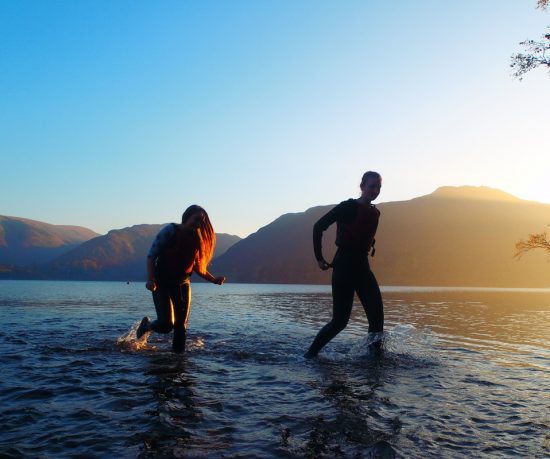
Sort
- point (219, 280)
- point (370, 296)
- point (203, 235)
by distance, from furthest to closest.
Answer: point (219, 280)
point (203, 235)
point (370, 296)

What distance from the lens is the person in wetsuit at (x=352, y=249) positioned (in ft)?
21.6

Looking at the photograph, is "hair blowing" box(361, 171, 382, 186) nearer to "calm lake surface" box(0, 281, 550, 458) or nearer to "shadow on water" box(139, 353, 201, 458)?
"calm lake surface" box(0, 281, 550, 458)

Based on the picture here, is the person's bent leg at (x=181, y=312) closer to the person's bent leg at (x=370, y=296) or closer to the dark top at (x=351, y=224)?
the dark top at (x=351, y=224)

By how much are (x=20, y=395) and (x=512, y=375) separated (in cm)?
607

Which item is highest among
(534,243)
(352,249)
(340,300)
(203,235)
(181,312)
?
(534,243)

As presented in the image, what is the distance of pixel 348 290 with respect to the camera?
21.9 feet

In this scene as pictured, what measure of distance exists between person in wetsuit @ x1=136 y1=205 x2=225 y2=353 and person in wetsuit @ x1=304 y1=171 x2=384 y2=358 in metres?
1.89

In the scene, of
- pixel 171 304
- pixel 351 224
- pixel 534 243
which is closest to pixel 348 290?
pixel 351 224

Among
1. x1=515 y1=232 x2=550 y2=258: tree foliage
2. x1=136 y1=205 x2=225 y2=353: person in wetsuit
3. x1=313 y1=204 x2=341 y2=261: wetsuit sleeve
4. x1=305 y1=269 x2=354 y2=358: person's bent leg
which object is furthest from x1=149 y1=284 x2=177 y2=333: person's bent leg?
x1=515 y1=232 x2=550 y2=258: tree foliage

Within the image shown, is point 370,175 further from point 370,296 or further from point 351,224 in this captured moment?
point 370,296

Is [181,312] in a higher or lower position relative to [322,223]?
lower

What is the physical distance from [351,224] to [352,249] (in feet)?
1.27

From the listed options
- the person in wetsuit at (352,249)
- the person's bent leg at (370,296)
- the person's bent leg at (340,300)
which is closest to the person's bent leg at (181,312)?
the person in wetsuit at (352,249)

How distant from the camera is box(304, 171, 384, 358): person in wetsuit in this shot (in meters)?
6.57
